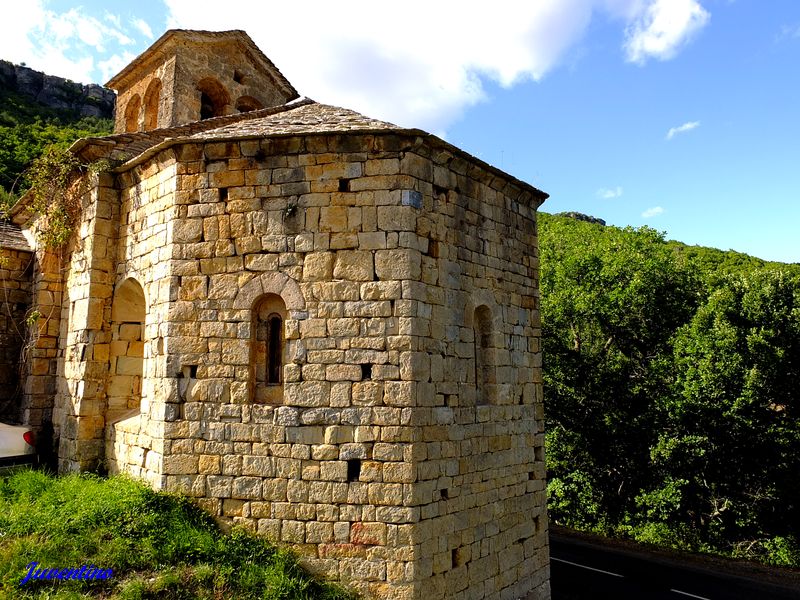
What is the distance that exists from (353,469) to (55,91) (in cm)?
4377

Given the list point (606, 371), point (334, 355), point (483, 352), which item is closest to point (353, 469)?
point (334, 355)

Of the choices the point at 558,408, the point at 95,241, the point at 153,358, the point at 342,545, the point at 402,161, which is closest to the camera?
the point at 342,545

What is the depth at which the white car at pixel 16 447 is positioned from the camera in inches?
315

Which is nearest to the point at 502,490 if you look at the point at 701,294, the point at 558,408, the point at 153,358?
the point at 153,358

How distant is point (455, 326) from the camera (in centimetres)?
653

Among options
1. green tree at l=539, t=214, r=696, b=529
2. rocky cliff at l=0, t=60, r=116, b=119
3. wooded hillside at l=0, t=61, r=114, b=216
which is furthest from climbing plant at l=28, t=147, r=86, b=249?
rocky cliff at l=0, t=60, r=116, b=119

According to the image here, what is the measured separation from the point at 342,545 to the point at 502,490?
7.32ft

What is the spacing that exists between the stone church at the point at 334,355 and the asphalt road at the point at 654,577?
323cm

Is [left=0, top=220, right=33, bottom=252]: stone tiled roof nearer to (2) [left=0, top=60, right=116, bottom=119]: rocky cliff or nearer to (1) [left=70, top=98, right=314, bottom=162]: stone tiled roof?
(1) [left=70, top=98, right=314, bottom=162]: stone tiled roof

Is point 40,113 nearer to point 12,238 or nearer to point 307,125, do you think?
point 12,238

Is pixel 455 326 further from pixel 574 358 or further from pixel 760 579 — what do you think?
pixel 574 358

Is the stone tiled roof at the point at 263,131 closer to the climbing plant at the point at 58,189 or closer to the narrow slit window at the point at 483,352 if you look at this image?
the climbing plant at the point at 58,189

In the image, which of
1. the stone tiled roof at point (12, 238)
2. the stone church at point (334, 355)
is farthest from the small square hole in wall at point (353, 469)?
the stone tiled roof at point (12, 238)

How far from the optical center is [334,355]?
6.05 meters
